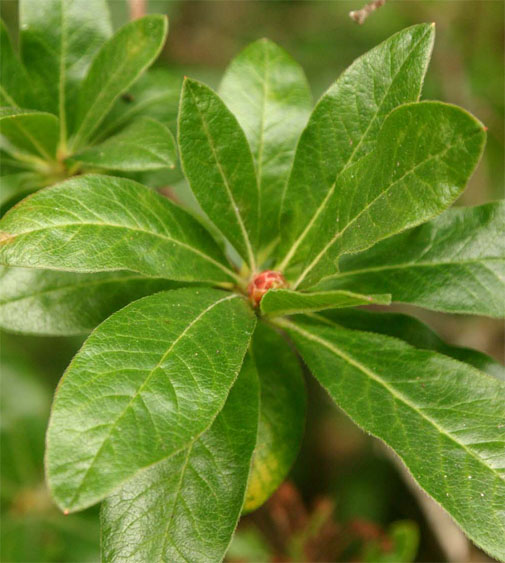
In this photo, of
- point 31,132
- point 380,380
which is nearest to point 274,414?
point 380,380

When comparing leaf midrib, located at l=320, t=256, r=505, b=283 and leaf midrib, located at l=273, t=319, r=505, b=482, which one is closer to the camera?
leaf midrib, located at l=273, t=319, r=505, b=482

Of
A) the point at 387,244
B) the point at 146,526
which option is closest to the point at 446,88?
the point at 387,244

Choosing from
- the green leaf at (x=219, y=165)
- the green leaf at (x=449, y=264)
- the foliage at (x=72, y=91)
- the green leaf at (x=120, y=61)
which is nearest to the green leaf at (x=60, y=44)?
the foliage at (x=72, y=91)

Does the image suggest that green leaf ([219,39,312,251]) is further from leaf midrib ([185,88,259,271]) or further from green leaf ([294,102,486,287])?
green leaf ([294,102,486,287])

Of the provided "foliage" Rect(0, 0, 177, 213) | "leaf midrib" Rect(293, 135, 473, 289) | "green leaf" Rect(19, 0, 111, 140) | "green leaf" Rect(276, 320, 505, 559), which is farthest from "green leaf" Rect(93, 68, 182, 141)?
"green leaf" Rect(276, 320, 505, 559)

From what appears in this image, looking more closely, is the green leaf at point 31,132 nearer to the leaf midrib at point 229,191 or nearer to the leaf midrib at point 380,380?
the leaf midrib at point 229,191

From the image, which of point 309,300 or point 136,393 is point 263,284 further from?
point 136,393
